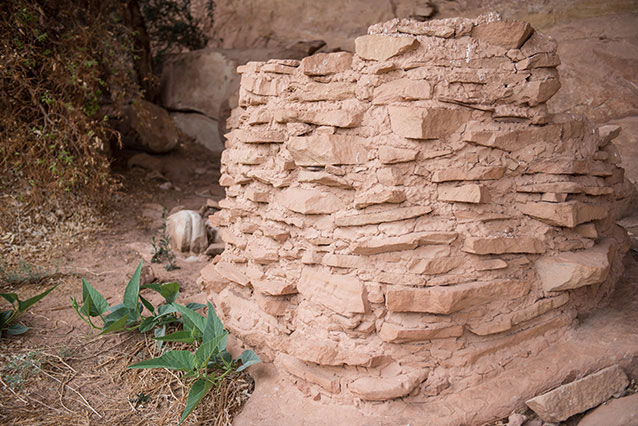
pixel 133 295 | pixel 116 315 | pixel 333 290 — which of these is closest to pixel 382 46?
pixel 333 290

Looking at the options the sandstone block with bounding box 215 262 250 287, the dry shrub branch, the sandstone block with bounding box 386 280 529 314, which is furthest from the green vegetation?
the dry shrub branch

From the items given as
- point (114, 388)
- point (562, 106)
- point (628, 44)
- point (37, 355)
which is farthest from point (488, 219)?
point (628, 44)

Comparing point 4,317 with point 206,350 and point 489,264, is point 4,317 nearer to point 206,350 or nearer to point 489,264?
point 206,350

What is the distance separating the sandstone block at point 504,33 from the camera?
2115 millimetres

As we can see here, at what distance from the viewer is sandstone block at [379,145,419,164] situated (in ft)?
6.89

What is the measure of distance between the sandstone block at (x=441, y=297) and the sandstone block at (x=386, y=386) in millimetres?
265

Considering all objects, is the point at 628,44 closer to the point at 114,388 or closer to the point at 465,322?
the point at 465,322

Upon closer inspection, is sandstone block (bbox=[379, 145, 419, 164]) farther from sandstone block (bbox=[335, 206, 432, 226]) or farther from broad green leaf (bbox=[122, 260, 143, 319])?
broad green leaf (bbox=[122, 260, 143, 319])

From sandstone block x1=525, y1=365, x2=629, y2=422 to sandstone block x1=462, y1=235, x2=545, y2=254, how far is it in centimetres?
53

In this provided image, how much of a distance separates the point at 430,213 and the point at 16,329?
2.24 metres

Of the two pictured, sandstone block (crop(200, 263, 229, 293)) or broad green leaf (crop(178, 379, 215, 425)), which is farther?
sandstone block (crop(200, 263, 229, 293))

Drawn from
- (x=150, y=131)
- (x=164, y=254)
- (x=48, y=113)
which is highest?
(x=48, y=113)

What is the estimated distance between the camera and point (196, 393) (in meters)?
2.08

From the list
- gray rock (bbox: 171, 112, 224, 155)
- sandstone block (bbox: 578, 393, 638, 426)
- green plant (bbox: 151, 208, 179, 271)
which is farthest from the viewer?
gray rock (bbox: 171, 112, 224, 155)
